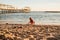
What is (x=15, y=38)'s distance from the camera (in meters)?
5.89

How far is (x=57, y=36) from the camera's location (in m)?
6.08

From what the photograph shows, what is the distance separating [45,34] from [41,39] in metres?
0.51

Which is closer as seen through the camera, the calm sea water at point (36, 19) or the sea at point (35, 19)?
the sea at point (35, 19)

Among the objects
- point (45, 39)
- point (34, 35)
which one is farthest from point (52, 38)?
point (34, 35)

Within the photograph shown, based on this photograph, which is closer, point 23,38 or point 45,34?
point 23,38

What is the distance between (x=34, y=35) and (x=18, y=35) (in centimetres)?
34

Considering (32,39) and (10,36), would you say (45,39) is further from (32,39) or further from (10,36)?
(10,36)

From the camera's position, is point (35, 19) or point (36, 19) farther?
point (36, 19)

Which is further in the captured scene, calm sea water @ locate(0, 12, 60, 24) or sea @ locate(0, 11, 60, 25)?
calm sea water @ locate(0, 12, 60, 24)

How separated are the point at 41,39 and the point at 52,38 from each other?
0.79ft

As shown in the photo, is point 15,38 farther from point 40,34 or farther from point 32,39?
point 40,34

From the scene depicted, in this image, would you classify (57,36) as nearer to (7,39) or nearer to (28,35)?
Result: (28,35)

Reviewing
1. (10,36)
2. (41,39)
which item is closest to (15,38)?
(10,36)

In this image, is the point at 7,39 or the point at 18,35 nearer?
the point at 7,39
